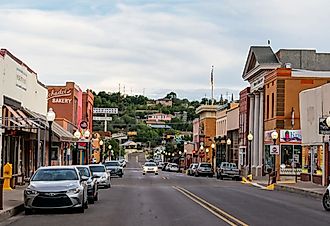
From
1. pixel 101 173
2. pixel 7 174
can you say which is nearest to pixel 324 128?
pixel 101 173

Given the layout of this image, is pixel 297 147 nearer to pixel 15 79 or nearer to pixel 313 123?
pixel 313 123

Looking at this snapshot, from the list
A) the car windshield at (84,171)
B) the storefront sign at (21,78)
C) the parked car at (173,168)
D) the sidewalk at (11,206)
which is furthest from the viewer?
the parked car at (173,168)

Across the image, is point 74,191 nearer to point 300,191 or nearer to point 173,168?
point 300,191

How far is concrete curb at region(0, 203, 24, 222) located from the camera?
22.0 meters

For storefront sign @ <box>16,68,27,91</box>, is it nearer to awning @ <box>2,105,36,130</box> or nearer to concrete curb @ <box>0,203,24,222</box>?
awning @ <box>2,105,36,130</box>

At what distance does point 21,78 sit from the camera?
4122 cm

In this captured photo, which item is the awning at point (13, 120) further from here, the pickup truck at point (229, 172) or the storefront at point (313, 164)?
the pickup truck at point (229, 172)

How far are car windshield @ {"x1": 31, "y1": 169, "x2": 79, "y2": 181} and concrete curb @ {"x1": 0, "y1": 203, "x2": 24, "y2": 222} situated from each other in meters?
1.18

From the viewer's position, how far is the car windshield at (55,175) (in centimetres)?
2414

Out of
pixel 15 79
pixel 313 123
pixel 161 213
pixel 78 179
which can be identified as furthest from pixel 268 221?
pixel 313 123

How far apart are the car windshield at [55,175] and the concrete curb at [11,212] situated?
118cm

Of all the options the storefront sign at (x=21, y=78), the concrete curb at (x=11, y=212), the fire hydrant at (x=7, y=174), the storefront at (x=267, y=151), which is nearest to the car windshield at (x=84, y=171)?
the concrete curb at (x=11, y=212)

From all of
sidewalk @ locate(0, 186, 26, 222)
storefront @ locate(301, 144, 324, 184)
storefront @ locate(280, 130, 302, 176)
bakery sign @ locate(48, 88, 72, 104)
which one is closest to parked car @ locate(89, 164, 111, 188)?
sidewalk @ locate(0, 186, 26, 222)

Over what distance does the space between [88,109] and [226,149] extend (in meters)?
20.5
